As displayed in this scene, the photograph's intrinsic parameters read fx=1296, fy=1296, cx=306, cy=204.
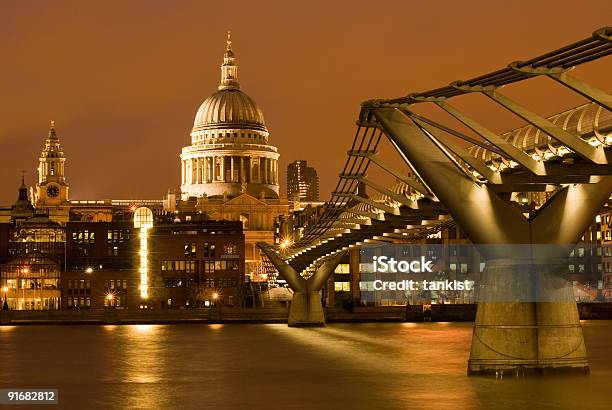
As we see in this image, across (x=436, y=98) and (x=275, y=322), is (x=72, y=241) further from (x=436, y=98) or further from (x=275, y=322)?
(x=436, y=98)

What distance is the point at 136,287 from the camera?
5517 inches

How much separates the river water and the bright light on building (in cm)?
6283

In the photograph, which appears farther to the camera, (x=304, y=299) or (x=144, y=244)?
(x=144, y=244)

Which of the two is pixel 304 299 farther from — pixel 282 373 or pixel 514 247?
pixel 514 247

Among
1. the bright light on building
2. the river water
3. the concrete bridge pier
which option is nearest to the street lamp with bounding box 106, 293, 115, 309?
the bright light on building

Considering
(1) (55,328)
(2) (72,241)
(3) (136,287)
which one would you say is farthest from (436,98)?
(2) (72,241)

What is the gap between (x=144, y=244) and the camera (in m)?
147

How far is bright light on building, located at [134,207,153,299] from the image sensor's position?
13988 cm

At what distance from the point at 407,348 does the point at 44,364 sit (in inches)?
663

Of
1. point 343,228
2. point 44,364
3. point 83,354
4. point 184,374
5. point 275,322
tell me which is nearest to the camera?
point 184,374

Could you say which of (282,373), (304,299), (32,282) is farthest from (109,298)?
(282,373)

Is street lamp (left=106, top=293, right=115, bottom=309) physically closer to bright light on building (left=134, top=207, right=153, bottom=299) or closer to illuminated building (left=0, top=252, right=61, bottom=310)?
bright light on building (left=134, top=207, right=153, bottom=299)

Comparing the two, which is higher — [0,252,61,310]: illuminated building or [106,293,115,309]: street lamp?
[0,252,61,310]: illuminated building

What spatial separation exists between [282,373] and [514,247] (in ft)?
38.8
